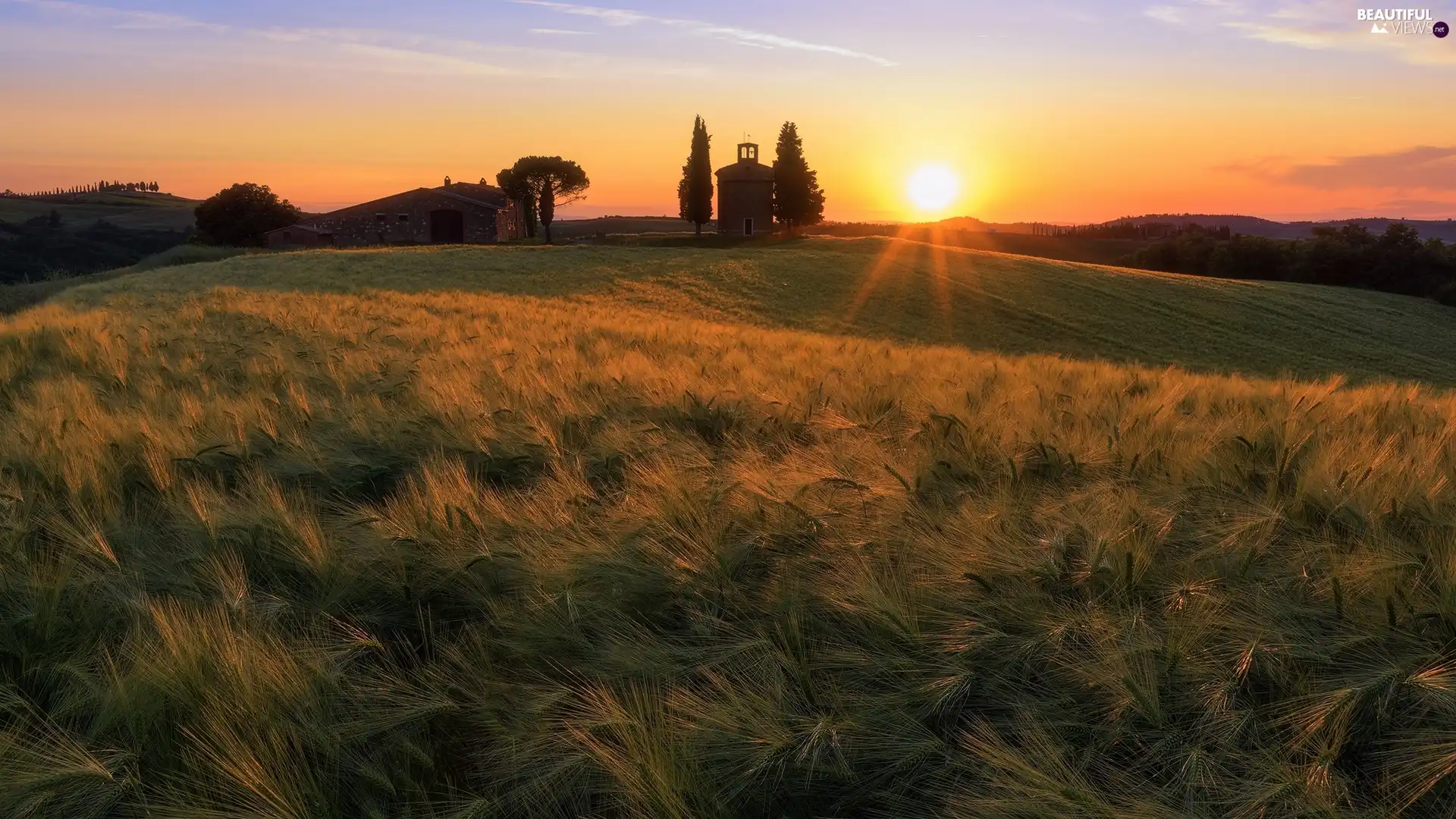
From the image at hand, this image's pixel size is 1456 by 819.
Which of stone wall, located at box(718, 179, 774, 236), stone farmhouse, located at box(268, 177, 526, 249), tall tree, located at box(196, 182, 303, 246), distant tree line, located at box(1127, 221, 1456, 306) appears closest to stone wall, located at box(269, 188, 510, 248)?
stone farmhouse, located at box(268, 177, 526, 249)

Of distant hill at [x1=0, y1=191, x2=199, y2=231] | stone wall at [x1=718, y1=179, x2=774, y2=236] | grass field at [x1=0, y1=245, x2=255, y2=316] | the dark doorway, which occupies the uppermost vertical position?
distant hill at [x1=0, y1=191, x2=199, y2=231]

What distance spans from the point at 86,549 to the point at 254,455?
1.26 meters

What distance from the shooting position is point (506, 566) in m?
2.43

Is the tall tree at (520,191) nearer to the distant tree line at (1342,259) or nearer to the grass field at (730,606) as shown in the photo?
the distant tree line at (1342,259)

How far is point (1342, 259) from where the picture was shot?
57719 mm

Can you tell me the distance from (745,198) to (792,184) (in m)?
4.92

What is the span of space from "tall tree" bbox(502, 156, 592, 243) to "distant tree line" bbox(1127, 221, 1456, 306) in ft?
167

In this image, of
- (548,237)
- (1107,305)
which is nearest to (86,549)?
(1107,305)

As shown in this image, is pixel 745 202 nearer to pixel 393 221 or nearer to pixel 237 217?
pixel 393 221

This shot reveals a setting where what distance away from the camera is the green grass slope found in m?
26.5

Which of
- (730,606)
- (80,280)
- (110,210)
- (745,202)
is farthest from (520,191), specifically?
(110,210)

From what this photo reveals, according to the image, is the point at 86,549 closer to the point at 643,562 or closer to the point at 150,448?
the point at 150,448

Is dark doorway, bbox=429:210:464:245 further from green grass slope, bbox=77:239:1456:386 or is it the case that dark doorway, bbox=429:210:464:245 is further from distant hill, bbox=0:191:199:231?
distant hill, bbox=0:191:199:231

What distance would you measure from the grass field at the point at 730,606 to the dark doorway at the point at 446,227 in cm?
5974
